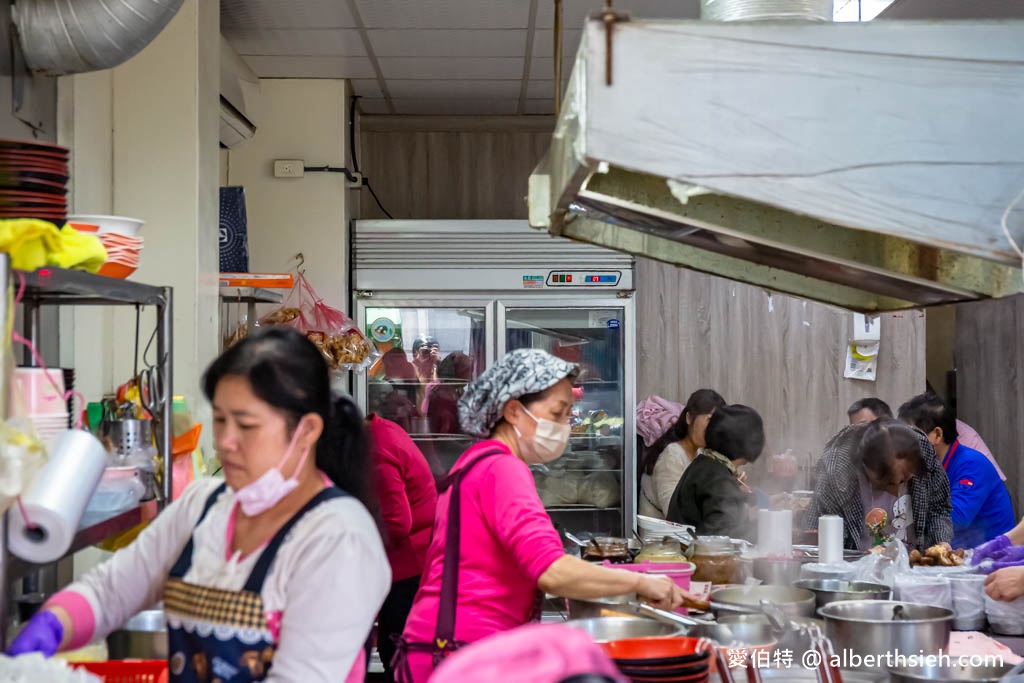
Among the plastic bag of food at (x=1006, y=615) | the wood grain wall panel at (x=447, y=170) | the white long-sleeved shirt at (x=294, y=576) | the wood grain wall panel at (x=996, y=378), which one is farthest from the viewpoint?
the wood grain wall panel at (x=996, y=378)

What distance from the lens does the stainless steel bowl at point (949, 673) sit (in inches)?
90.3

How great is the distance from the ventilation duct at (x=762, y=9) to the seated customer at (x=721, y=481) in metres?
2.55

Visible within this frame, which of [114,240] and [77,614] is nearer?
[77,614]

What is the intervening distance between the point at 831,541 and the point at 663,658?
4.80 feet

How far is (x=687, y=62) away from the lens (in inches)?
62.9

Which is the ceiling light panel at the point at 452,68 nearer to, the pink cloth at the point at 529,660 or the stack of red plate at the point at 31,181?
the stack of red plate at the point at 31,181

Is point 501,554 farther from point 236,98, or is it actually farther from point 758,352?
point 758,352

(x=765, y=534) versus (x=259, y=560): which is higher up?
(x=259, y=560)

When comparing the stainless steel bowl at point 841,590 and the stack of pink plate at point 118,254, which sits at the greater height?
the stack of pink plate at point 118,254

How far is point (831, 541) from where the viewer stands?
343 cm

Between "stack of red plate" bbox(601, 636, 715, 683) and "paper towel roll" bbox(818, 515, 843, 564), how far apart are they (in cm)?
119

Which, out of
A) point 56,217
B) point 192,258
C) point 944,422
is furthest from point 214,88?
point 944,422

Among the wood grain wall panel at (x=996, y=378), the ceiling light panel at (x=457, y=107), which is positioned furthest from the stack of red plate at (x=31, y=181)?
the wood grain wall panel at (x=996, y=378)

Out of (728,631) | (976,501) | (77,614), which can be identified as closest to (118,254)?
(77,614)
